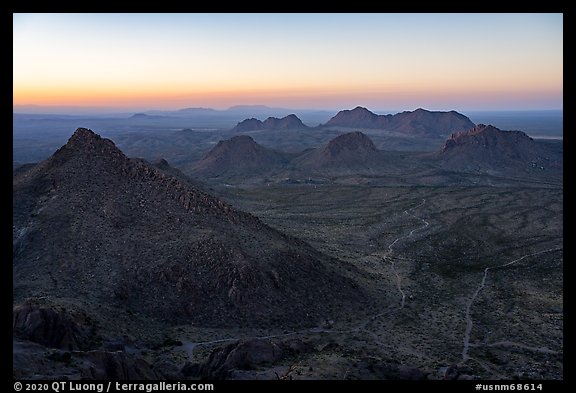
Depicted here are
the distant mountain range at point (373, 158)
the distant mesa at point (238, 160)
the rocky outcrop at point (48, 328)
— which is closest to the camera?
the rocky outcrop at point (48, 328)

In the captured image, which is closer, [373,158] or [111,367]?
[111,367]

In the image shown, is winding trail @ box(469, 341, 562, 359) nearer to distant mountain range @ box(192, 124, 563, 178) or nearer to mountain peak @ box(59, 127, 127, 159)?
mountain peak @ box(59, 127, 127, 159)

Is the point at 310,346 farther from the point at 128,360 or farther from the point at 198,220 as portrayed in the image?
the point at 198,220

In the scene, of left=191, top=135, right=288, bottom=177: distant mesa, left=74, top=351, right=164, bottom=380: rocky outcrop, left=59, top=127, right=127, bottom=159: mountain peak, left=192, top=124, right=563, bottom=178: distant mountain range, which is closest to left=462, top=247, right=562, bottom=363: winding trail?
left=74, top=351, right=164, bottom=380: rocky outcrop

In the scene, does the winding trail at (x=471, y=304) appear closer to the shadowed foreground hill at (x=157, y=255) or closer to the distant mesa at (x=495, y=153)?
the shadowed foreground hill at (x=157, y=255)

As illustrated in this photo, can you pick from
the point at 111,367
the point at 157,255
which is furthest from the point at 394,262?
the point at 111,367

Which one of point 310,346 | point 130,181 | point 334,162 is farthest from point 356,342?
point 334,162

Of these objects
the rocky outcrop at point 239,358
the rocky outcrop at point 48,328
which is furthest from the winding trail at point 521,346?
the rocky outcrop at point 48,328

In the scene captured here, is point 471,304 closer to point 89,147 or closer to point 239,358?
point 239,358
